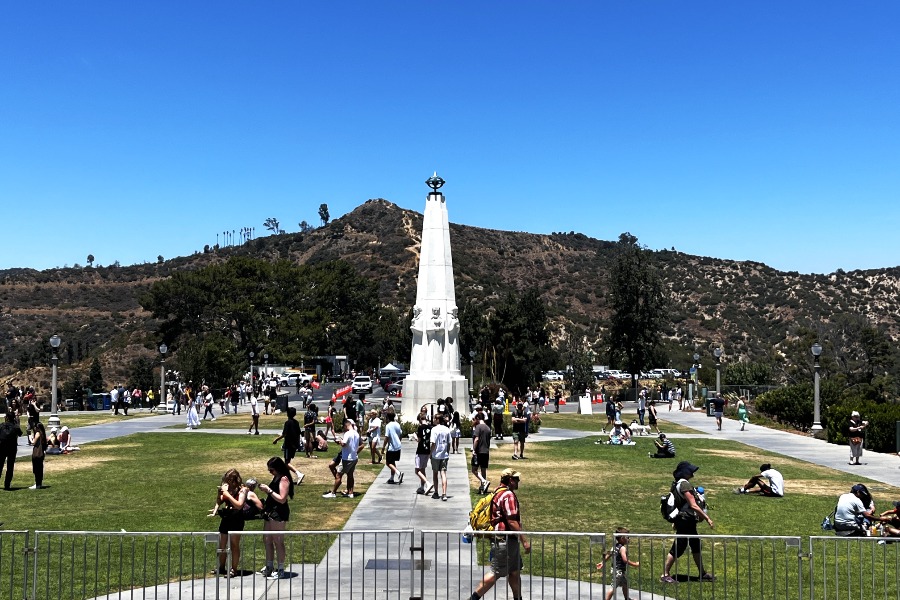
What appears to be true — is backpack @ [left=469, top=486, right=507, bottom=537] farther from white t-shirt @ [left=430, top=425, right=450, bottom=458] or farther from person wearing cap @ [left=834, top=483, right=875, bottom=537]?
white t-shirt @ [left=430, top=425, right=450, bottom=458]

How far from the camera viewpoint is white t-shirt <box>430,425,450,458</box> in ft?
55.4

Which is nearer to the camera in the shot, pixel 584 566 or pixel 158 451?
pixel 584 566

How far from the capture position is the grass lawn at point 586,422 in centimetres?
3750

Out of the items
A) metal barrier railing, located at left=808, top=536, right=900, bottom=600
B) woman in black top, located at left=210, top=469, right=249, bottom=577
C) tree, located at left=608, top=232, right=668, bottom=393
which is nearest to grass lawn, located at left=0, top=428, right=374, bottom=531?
woman in black top, located at left=210, top=469, right=249, bottom=577

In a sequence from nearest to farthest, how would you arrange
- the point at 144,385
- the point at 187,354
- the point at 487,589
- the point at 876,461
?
1. the point at 487,589
2. the point at 876,461
3. the point at 187,354
4. the point at 144,385

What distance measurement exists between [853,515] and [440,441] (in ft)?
23.2

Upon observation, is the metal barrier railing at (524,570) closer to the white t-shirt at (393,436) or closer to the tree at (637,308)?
the white t-shirt at (393,436)

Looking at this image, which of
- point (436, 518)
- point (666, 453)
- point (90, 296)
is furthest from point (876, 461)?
point (90, 296)

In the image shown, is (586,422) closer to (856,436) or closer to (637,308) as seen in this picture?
(856,436)

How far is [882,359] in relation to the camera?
208ft

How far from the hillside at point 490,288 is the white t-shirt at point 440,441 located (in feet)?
295

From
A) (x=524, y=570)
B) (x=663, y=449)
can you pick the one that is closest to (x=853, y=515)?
(x=524, y=570)

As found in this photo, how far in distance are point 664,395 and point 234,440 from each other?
41.6 metres

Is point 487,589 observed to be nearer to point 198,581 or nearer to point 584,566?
point 584,566
